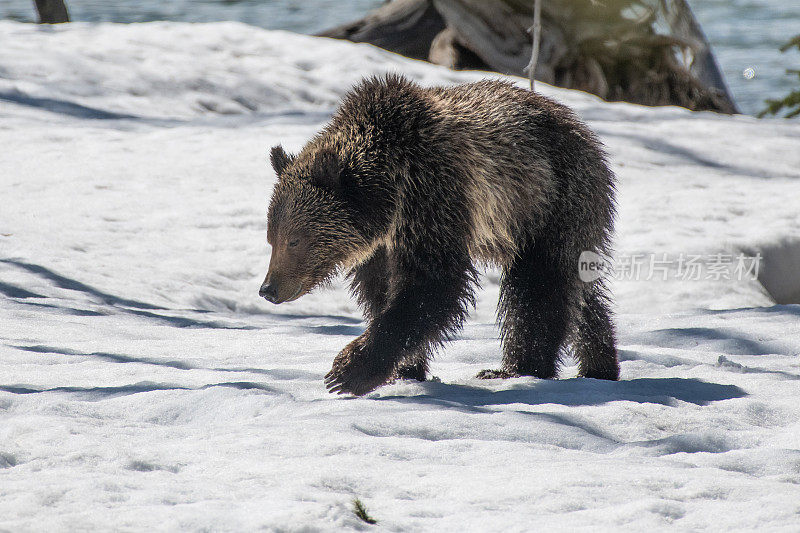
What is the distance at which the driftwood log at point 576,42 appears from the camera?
1384 cm

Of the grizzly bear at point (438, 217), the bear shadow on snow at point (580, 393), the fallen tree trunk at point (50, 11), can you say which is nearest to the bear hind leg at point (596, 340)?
the grizzly bear at point (438, 217)

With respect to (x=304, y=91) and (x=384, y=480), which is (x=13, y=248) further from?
(x=304, y=91)

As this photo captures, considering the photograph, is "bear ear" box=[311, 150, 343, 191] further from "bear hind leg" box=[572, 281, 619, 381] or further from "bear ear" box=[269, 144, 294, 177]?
"bear hind leg" box=[572, 281, 619, 381]

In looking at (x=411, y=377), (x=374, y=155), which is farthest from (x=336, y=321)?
(x=374, y=155)

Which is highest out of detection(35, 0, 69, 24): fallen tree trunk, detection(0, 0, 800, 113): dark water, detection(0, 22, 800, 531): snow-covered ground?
detection(0, 0, 800, 113): dark water

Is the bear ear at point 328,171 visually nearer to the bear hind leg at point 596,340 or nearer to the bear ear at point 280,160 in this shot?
the bear ear at point 280,160

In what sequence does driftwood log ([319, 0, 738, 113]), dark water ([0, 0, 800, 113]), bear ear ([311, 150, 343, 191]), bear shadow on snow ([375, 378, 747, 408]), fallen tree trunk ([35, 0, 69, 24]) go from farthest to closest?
dark water ([0, 0, 800, 113]), fallen tree trunk ([35, 0, 69, 24]), driftwood log ([319, 0, 738, 113]), bear ear ([311, 150, 343, 191]), bear shadow on snow ([375, 378, 747, 408])

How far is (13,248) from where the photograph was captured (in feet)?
21.2

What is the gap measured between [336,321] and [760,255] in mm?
3952

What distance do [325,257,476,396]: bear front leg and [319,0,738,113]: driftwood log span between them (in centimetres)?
993

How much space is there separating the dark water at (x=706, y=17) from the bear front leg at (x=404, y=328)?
22.3m

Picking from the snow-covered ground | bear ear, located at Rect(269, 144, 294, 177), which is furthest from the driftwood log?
bear ear, located at Rect(269, 144, 294, 177)

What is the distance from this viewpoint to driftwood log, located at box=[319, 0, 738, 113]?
13844 mm

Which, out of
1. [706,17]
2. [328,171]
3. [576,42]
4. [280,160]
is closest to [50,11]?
[576,42]
